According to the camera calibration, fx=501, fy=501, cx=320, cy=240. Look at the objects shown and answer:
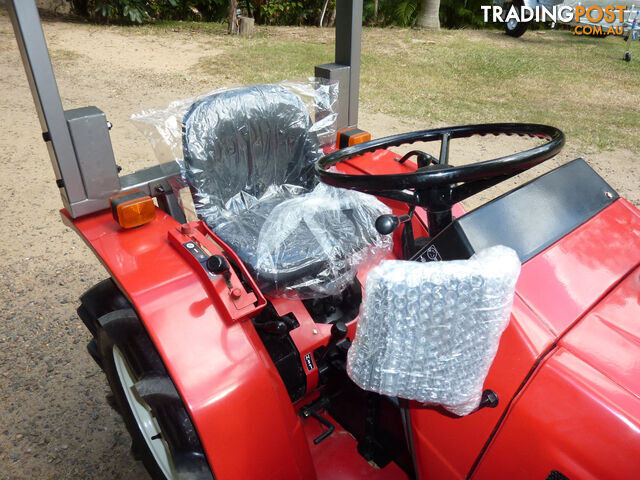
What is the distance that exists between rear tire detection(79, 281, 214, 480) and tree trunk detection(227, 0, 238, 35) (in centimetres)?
762

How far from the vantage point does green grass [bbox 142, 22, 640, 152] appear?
16.8 feet

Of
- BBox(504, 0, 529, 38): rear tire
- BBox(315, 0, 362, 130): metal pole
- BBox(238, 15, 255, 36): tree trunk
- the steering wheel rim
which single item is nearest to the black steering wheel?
the steering wheel rim

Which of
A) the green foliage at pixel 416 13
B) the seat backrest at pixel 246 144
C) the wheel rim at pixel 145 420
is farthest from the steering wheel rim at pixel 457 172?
the green foliage at pixel 416 13

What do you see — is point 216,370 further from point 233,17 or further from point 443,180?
point 233,17

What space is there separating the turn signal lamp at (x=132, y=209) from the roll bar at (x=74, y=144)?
0.07 m

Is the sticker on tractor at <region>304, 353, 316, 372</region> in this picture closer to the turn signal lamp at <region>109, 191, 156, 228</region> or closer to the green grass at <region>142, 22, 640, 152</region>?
the turn signal lamp at <region>109, 191, 156, 228</region>

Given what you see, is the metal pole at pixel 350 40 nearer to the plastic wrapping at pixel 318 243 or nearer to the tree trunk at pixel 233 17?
the plastic wrapping at pixel 318 243

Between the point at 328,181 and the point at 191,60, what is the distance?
5.96 metres

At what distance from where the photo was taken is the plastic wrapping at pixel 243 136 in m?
1.51

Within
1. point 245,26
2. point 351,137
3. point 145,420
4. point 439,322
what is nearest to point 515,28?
point 245,26

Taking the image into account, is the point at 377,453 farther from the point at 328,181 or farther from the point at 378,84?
the point at 378,84

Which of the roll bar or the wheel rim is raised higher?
the roll bar

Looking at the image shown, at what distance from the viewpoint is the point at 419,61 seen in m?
7.26

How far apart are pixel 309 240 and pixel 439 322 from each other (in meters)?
0.69
